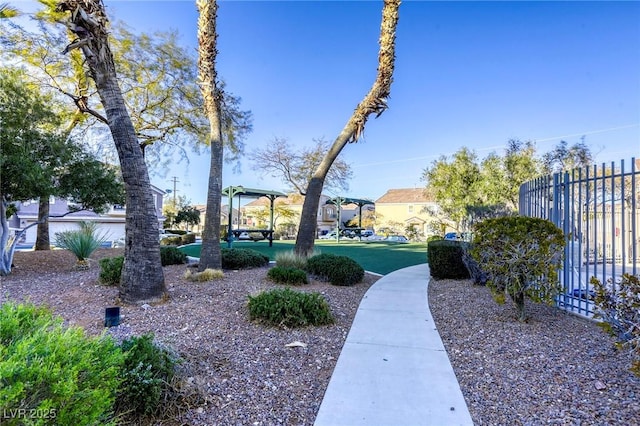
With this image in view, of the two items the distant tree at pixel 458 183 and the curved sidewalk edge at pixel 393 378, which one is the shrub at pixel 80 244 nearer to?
the curved sidewalk edge at pixel 393 378

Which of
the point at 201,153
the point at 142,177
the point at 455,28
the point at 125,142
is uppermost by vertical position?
the point at 455,28

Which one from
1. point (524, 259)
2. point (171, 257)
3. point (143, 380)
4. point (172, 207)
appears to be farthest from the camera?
point (172, 207)

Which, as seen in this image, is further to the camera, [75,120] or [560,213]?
[75,120]

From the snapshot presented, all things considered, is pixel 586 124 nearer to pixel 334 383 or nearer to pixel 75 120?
pixel 334 383

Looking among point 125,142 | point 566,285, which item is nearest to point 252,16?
point 125,142

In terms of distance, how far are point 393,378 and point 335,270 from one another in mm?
4688

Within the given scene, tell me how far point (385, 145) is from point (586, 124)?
32.4 ft

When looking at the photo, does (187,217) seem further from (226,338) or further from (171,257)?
(226,338)

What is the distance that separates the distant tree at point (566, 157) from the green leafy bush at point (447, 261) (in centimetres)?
1202

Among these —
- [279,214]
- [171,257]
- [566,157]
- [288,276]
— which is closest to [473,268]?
[288,276]

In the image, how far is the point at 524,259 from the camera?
16.0 ft

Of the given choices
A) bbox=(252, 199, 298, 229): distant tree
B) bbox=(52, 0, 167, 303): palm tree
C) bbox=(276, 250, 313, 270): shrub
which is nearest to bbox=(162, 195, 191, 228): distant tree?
bbox=(252, 199, 298, 229): distant tree

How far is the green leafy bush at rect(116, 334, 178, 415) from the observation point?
2.62 metres

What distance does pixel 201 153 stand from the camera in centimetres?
1588
